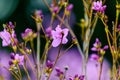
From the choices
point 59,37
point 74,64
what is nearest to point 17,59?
point 59,37

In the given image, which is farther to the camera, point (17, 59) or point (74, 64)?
point (74, 64)

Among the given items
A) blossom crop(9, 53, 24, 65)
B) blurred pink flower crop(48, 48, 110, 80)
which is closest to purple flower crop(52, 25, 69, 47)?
blossom crop(9, 53, 24, 65)

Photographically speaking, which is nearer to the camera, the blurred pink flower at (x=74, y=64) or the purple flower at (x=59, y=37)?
the purple flower at (x=59, y=37)

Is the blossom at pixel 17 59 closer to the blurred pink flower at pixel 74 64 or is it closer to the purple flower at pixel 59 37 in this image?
the purple flower at pixel 59 37

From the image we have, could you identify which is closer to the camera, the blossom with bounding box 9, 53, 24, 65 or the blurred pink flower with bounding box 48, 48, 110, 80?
the blossom with bounding box 9, 53, 24, 65

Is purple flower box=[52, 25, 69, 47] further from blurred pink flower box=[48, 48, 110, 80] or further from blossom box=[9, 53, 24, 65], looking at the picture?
blurred pink flower box=[48, 48, 110, 80]

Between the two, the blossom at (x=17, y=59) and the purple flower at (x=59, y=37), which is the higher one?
the purple flower at (x=59, y=37)

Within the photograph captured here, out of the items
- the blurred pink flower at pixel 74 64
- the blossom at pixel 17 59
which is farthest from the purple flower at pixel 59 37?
the blurred pink flower at pixel 74 64

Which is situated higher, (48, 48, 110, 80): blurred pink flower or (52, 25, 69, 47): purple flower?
(52, 25, 69, 47): purple flower

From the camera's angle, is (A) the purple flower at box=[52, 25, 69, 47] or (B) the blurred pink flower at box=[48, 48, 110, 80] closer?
(A) the purple flower at box=[52, 25, 69, 47]

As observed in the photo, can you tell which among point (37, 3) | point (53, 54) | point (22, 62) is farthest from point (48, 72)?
point (37, 3)

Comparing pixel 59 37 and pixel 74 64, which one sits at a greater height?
pixel 59 37

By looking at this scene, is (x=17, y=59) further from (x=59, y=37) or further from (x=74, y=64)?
(x=74, y=64)

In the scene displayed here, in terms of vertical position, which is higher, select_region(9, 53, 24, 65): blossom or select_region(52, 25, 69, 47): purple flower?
select_region(52, 25, 69, 47): purple flower
